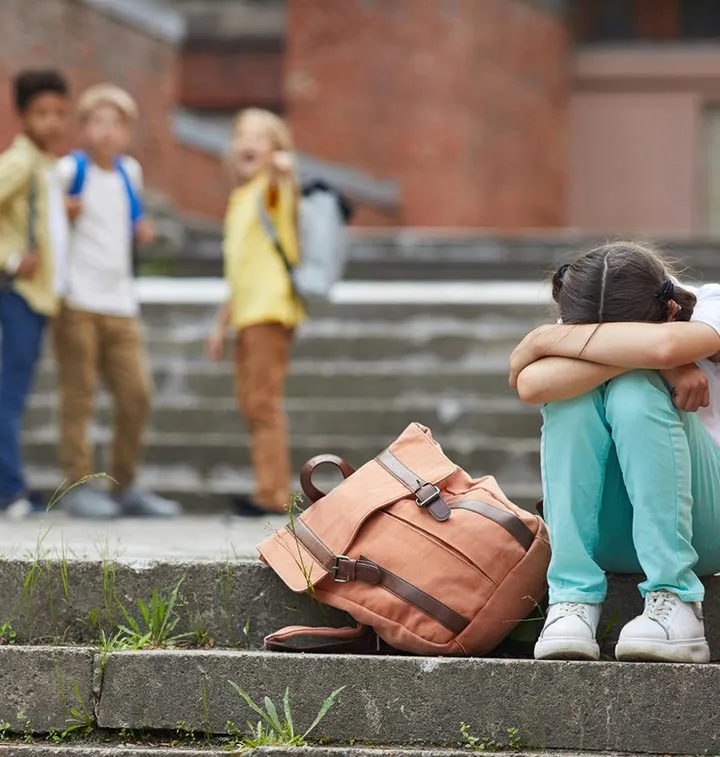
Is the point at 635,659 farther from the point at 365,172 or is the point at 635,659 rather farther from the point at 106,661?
the point at 365,172

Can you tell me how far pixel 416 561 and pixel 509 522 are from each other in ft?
0.72

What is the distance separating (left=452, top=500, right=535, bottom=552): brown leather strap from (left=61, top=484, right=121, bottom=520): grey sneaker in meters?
2.60

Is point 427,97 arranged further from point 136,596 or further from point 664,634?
point 664,634

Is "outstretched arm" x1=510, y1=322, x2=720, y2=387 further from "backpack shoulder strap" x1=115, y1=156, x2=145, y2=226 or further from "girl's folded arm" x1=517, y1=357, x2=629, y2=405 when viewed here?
"backpack shoulder strap" x1=115, y1=156, x2=145, y2=226

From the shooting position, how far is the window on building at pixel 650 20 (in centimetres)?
1538

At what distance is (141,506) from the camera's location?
19.2 ft

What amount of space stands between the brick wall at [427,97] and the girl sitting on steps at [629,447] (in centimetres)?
1042

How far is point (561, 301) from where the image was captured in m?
3.37

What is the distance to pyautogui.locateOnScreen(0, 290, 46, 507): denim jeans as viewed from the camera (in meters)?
5.70

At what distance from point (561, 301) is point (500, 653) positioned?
80 centimetres

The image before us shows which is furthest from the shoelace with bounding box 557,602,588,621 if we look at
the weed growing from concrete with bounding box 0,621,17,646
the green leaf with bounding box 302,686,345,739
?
the weed growing from concrete with bounding box 0,621,17,646

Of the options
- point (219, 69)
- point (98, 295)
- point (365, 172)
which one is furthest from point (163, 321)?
point (219, 69)

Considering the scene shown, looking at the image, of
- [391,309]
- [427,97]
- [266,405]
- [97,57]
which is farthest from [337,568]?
[427,97]

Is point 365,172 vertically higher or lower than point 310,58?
lower
